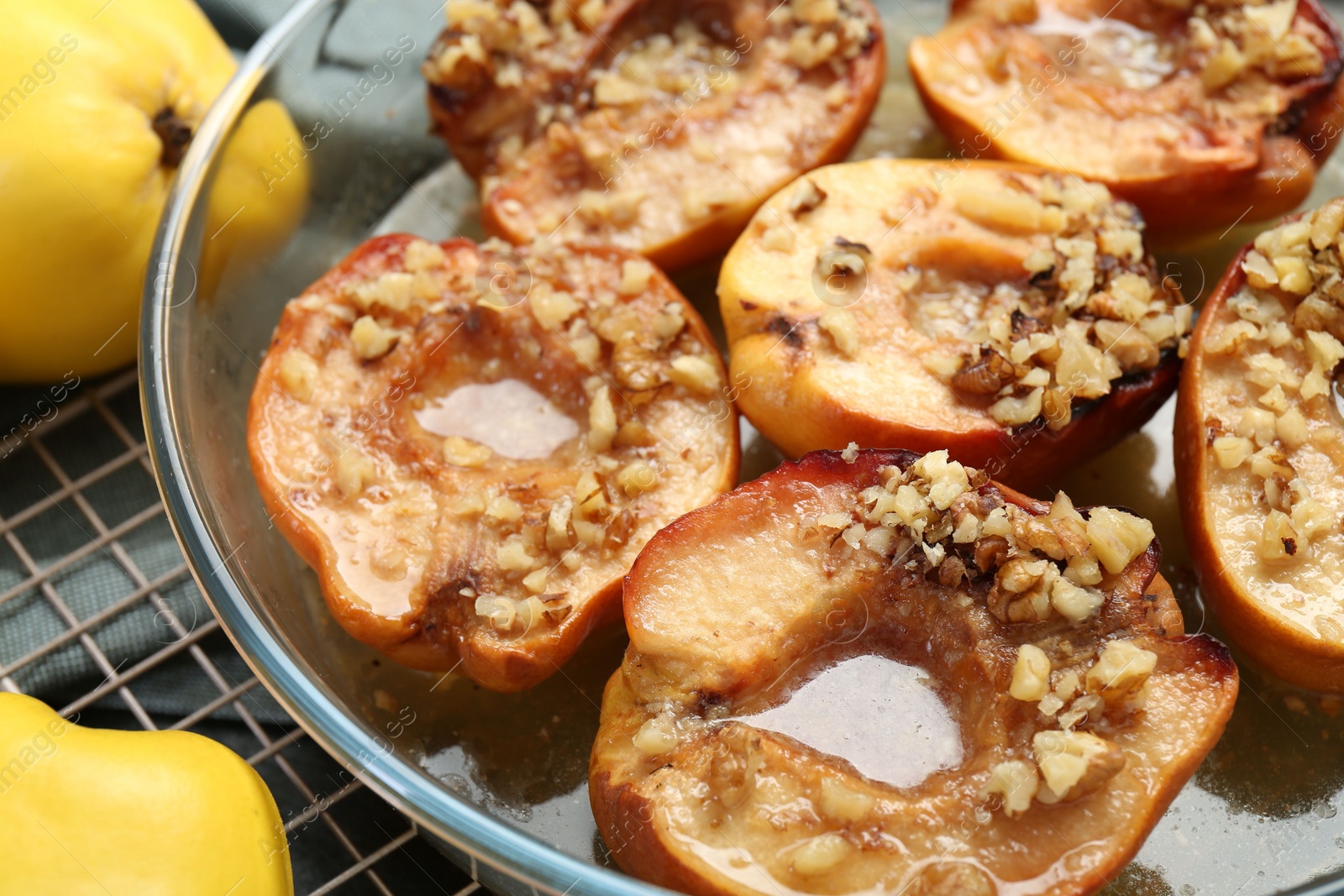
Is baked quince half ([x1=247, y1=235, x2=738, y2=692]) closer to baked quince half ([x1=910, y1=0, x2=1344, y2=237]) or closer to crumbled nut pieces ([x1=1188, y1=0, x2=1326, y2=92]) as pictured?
baked quince half ([x1=910, y1=0, x2=1344, y2=237])

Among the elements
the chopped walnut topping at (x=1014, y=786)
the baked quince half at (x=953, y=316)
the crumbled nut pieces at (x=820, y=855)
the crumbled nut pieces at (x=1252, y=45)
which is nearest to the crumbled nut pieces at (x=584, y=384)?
the baked quince half at (x=953, y=316)

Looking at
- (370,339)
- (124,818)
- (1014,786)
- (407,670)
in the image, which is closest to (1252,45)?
(1014,786)

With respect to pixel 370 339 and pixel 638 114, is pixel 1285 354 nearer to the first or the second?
pixel 638 114

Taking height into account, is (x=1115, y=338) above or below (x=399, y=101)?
below

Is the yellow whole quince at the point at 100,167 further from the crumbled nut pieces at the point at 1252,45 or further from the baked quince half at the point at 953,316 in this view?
the crumbled nut pieces at the point at 1252,45

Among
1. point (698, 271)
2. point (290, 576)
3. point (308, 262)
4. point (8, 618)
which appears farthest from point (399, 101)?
point (8, 618)

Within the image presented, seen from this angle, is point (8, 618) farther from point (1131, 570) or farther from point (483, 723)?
point (1131, 570)

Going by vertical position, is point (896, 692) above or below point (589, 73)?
below
